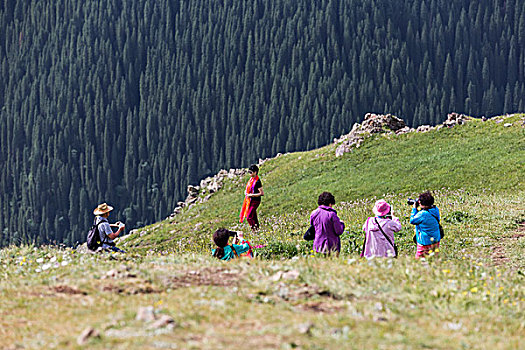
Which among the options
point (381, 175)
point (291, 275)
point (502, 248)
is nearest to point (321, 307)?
point (291, 275)

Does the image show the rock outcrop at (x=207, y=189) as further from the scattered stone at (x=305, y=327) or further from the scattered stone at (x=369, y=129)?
the scattered stone at (x=305, y=327)

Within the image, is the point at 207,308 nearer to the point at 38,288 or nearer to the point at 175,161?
the point at 38,288

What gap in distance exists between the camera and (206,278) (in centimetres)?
913

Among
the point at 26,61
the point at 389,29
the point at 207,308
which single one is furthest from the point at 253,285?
the point at 26,61

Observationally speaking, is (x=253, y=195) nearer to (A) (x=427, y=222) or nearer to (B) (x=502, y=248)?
(B) (x=502, y=248)

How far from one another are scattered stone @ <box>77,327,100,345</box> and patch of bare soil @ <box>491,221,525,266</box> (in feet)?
36.3

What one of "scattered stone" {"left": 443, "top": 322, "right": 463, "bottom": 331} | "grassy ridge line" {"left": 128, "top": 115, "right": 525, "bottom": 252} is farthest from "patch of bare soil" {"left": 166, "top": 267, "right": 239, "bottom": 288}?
"grassy ridge line" {"left": 128, "top": 115, "right": 525, "bottom": 252}

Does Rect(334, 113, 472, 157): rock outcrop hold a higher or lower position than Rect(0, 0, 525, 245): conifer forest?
lower

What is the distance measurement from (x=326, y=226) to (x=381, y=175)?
72.0 feet

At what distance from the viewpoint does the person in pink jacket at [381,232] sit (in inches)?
451

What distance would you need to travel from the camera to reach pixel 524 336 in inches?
279

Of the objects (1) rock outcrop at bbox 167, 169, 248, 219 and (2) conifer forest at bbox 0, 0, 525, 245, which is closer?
(1) rock outcrop at bbox 167, 169, 248, 219

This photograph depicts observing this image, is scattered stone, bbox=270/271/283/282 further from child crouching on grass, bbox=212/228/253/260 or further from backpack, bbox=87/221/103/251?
backpack, bbox=87/221/103/251

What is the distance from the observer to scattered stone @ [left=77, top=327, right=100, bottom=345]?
6.24 meters
